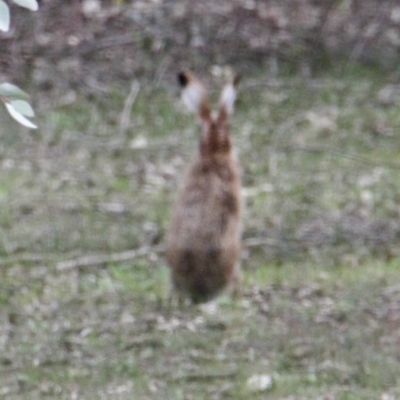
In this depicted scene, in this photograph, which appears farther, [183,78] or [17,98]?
[183,78]

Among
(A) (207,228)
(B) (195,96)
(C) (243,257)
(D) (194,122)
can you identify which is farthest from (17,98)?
(D) (194,122)

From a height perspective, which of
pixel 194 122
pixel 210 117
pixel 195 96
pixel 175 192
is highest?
pixel 195 96

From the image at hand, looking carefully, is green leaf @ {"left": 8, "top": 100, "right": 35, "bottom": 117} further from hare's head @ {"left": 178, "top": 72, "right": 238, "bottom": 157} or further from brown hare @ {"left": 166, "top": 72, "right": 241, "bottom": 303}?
hare's head @ {"left": 178, "top": 72, "right": 238, "bottom": 157}

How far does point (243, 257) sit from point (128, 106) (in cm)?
258

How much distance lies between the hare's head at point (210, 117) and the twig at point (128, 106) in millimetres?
2422

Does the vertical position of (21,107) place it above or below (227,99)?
above

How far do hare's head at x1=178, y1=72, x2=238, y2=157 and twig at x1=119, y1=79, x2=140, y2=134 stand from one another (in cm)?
242

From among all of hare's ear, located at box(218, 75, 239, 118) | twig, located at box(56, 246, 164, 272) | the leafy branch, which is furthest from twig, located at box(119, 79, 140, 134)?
the leafy branch

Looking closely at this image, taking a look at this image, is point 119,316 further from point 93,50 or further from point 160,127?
point 93,50

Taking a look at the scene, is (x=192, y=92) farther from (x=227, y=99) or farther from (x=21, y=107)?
(x=21, y=107)

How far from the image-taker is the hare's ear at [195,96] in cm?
638

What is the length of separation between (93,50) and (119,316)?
4.44 m

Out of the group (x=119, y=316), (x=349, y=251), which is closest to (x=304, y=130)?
(x=349, y=251)

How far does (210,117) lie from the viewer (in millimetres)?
6312
